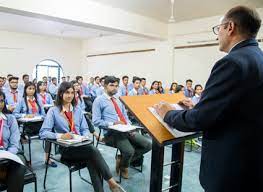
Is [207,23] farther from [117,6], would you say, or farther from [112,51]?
[112,51]

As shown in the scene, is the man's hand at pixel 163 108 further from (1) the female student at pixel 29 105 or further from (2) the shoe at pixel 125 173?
(1) the female student at pixel 29 105

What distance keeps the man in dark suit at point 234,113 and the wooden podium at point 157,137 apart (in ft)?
0.69

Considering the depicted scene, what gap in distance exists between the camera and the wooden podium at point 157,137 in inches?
52.4

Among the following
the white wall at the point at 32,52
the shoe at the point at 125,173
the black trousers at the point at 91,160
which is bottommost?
the shoe at the point at 125,173

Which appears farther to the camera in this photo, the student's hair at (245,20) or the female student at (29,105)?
the female student at (29,105)

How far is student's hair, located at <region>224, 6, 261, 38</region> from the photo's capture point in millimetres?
1079

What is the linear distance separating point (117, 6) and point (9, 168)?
514cm

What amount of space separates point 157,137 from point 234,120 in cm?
40

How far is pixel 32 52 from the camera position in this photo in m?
11.1

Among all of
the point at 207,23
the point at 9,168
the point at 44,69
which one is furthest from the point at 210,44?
the point at 44,69

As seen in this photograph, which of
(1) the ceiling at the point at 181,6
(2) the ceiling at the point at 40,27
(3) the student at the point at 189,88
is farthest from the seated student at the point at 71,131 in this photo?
(2) the ceiling at the point at 40,27

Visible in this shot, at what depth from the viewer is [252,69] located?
3.32 feet

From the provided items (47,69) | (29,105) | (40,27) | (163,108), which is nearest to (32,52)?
(47,69)

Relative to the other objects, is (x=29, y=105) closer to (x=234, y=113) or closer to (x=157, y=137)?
(x=157, y=137)
